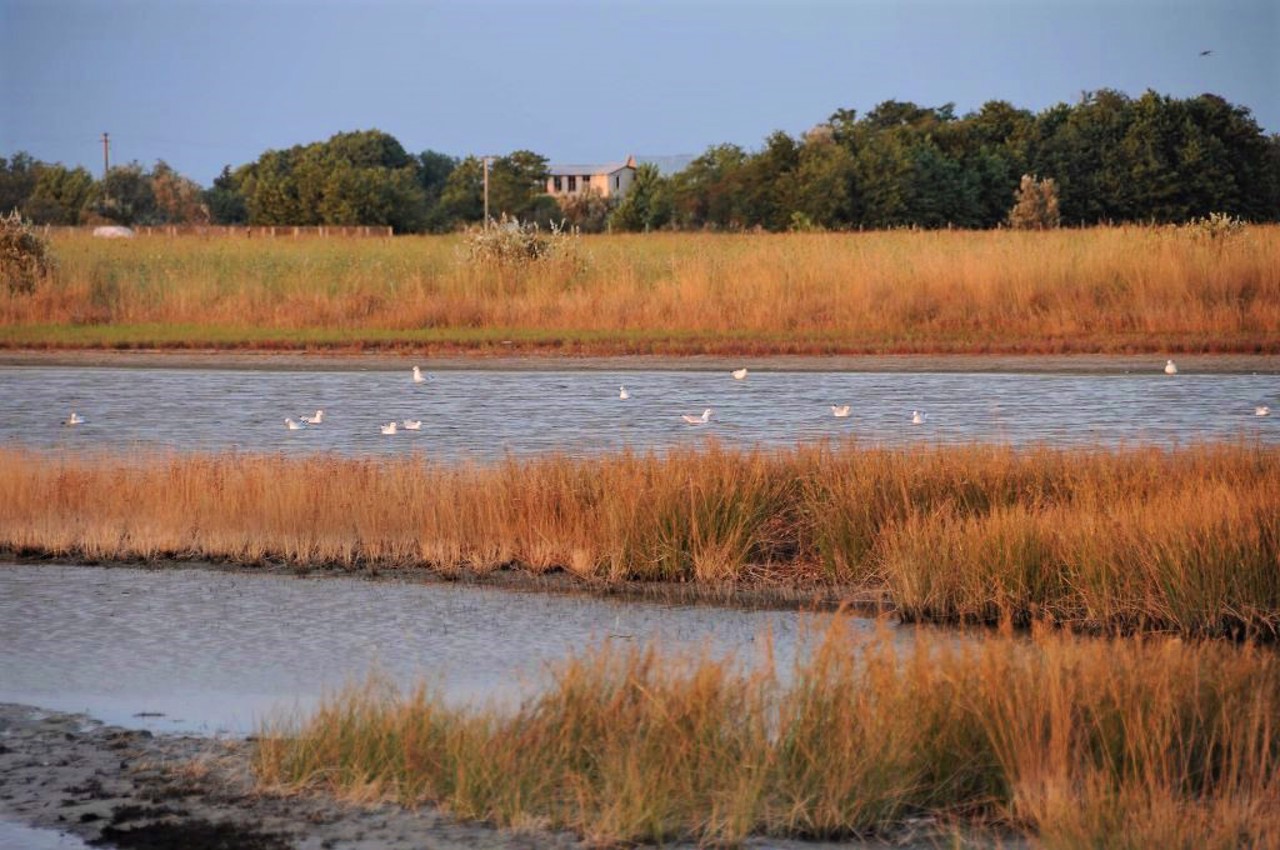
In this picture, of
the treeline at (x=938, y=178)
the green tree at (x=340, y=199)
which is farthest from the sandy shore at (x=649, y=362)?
the green tree at (x=340, y=199)

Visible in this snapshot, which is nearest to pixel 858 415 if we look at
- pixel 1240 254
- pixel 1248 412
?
pixel 1248 412

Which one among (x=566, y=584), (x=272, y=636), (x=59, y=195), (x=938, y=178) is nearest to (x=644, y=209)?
(x=938, y=178)

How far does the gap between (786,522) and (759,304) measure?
19991 mm

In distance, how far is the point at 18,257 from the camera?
34.4m

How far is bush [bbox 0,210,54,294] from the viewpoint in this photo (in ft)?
112

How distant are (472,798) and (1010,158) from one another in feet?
269

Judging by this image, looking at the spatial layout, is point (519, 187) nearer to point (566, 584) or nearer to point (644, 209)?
point (644, 209)

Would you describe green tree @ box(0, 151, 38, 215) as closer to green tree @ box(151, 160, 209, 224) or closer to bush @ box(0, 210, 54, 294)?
green tree @ box(151, 160, 209, 224)

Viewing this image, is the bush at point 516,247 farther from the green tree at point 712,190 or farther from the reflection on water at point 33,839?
the green tree at point 712,190

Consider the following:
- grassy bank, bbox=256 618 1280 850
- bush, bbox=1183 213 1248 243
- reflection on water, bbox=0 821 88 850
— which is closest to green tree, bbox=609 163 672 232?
bush, bbox=1183 213 1248 243

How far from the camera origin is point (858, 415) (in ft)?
60.4

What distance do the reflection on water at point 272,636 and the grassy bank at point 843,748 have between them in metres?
0.64

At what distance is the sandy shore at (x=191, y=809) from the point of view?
5.89 m

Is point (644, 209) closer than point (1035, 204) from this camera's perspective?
No
